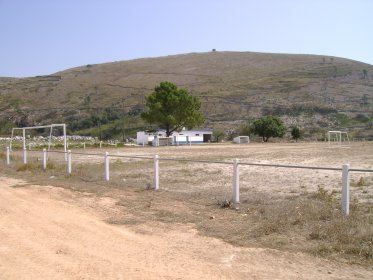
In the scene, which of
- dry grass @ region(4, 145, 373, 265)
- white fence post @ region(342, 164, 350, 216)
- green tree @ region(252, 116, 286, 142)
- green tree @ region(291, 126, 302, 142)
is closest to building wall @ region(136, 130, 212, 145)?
green tree @ region(252, 116, 286, 142)

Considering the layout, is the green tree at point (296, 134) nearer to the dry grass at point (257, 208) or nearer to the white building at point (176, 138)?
the white building at point (176, 138)

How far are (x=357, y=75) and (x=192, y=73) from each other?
1977 inches

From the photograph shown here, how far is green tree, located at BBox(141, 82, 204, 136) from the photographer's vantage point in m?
72.5

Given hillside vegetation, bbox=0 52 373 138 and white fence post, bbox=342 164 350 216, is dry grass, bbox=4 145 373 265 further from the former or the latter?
hillside vegetation, bbox=0 52 373 138

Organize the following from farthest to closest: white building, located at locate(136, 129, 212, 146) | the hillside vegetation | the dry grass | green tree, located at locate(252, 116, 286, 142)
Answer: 1. the hillside vegetation
2. green tree, located at locate(252, 116, 286, 142)
3. white building, located at locate(136, 129, 212, 146)
4. the dry grass

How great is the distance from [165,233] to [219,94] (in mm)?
103335

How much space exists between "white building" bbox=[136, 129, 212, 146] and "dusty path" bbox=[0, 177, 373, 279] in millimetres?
56438

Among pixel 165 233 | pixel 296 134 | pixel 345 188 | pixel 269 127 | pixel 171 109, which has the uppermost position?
pixel 171 109

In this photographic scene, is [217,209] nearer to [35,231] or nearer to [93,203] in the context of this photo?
[93,203]

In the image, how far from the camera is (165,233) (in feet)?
28.6

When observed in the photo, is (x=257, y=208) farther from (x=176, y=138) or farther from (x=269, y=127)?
(x=269, y=127)

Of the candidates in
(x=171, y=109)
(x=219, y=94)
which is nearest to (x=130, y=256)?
(x=171, y=109)

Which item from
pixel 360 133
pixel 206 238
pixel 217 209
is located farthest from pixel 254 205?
pixel 360 133

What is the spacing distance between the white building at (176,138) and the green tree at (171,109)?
1759mm
